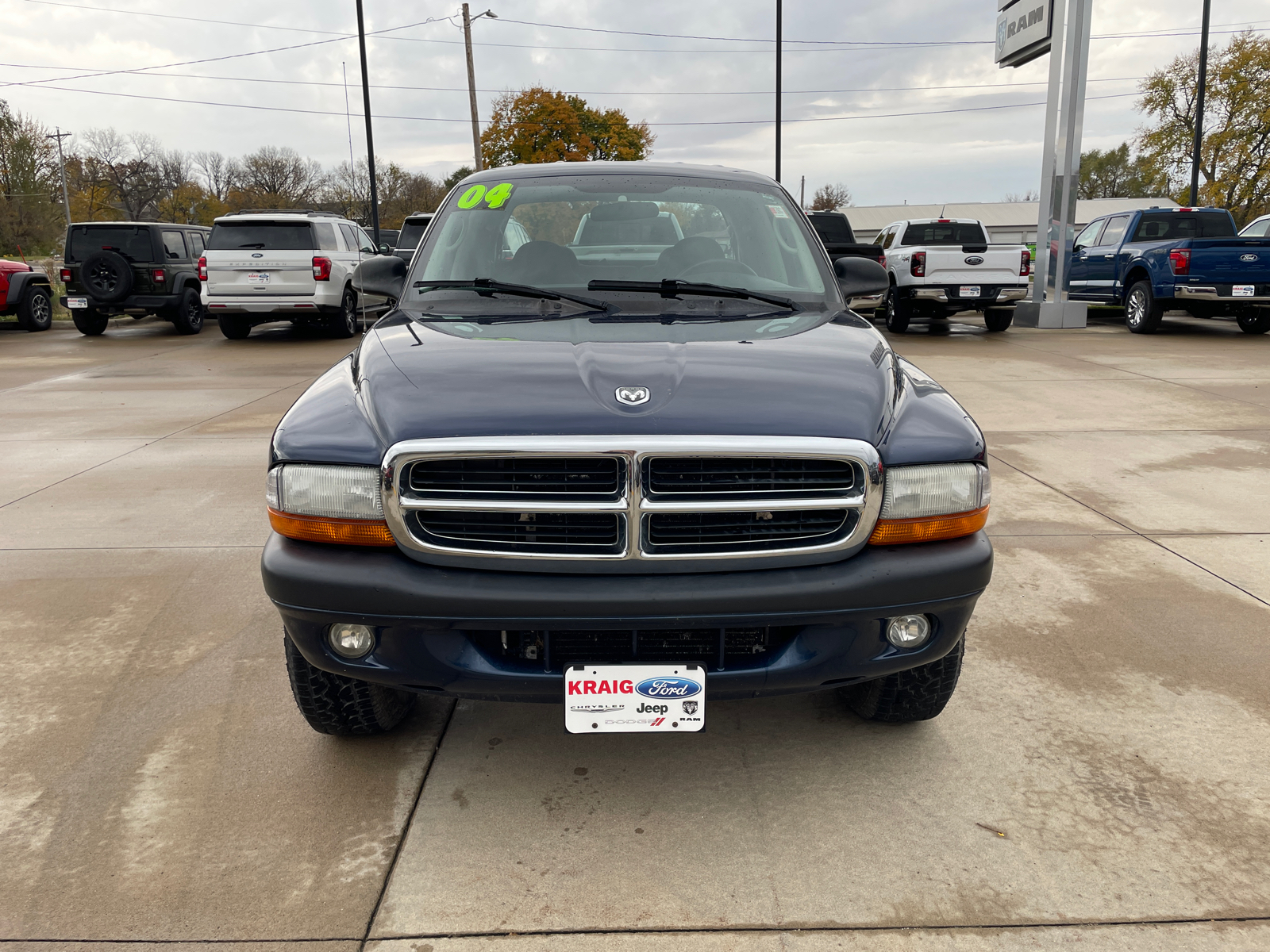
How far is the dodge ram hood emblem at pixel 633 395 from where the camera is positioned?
241cm

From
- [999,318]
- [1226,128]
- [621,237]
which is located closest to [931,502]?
[621,237]

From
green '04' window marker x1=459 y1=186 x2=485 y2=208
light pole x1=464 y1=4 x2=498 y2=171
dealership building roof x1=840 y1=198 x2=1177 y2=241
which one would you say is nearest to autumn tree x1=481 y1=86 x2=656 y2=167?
light pole x1=464 y1=4 x2=498 y2=171

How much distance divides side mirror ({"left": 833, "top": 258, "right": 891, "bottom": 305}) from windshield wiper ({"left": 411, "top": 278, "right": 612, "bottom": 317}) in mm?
1082

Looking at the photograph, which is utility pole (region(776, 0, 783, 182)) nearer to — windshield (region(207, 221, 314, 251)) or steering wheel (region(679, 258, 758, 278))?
windshield (region(207, 221, 314, 251))

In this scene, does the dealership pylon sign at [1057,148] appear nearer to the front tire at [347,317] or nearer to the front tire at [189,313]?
the front tire at [347,317]

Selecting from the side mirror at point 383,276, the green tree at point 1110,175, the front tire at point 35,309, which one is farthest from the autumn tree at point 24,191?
the green tree at point 1110,175

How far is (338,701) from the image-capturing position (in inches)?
112

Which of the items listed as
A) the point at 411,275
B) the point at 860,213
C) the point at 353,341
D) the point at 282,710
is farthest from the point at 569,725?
the point at 860,213

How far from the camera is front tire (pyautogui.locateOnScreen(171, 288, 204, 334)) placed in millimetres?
16281

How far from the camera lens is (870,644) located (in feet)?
7.97

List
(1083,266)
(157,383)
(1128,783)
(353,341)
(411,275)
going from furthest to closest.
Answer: (1083,266) → (353,341) → (157,383) → (411,275) → (1128,783)

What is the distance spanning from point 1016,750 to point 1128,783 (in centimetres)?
31

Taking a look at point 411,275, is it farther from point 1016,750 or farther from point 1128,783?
point 1128,783

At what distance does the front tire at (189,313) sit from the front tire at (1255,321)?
1620 cm
